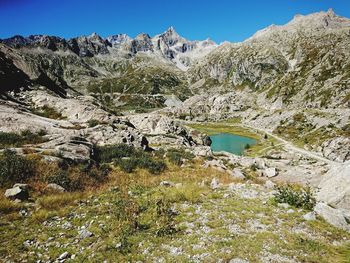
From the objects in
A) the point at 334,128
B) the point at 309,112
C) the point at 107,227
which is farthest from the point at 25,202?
the point at 309,112

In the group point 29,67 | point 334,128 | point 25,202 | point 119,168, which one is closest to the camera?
point 25,202

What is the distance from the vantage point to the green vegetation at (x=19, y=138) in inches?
1057

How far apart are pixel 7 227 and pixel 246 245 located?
12071 millimetres

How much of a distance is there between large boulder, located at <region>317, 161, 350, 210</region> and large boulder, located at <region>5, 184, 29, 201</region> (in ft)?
66.0

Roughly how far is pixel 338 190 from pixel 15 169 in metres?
22.8

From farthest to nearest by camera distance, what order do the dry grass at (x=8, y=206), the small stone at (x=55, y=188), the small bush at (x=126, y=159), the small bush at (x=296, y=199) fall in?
the small bush at (x=126, y=159) → the small stone at (x=55, y=188) → the small bush at (x=296, y=199) → the dry grass at (x=8, y=206)

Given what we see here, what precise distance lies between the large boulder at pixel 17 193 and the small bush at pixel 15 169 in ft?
4.20

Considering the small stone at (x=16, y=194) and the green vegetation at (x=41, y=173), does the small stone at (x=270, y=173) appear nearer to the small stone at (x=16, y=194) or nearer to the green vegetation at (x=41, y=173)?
the green vegetation at (x=41, y=173)

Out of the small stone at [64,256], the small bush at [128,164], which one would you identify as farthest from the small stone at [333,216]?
the small bush at [128,164]

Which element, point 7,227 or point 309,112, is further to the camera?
point 309,112

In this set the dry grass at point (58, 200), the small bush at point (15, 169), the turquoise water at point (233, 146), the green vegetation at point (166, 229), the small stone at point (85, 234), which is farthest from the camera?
the turquoise water at point (233, 146)

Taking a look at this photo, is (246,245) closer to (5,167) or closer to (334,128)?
(5,167)

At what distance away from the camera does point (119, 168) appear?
1093 inches

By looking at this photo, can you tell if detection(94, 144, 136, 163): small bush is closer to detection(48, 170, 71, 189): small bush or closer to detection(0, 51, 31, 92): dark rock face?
detection(48, 170, 71, 189): small bush
